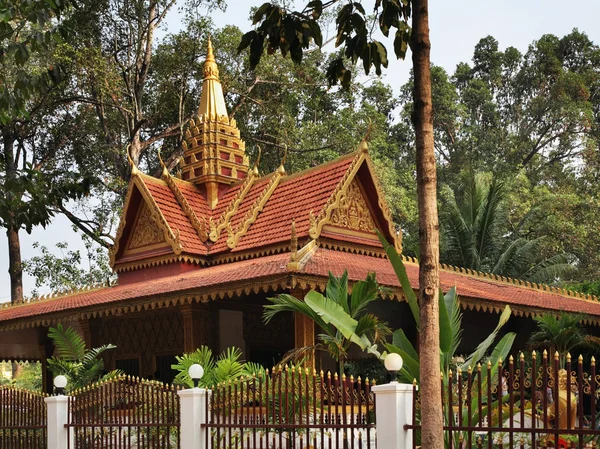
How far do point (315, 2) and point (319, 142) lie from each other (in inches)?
892

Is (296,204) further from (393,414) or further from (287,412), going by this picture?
Result: (393,414)

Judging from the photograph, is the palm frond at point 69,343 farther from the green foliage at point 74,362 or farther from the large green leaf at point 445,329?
the large green leaf at point 445,329

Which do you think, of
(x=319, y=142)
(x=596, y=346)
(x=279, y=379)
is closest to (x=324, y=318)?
(x=279, y=379)

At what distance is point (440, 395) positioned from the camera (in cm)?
665

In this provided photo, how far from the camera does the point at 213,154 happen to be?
17.7 metres

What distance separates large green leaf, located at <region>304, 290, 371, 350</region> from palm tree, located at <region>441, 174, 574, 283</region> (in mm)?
15957

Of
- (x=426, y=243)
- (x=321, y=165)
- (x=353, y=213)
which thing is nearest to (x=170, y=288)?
(x=353, y=213)

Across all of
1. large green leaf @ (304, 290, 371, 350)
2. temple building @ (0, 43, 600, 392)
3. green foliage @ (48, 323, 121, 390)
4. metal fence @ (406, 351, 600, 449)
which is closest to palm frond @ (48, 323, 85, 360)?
green foliage @ (48, 323, 121, 390)

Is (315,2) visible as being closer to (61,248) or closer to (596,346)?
(596,346)

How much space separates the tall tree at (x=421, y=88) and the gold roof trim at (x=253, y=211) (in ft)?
27.5

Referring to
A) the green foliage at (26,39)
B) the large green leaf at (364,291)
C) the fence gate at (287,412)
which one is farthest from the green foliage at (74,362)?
the large green leaf at (364,291)

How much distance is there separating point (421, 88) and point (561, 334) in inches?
317

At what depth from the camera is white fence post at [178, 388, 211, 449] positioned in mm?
9070

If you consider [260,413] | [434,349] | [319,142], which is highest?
[319,142]
